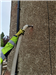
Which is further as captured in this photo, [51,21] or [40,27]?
[40,27]

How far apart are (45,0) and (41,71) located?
294 cm

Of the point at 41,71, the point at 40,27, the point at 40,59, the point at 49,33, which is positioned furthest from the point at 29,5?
the point at 41,71

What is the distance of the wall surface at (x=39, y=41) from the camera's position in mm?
2789

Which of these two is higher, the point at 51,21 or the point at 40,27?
the point at 51,21

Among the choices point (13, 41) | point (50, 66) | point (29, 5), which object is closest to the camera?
point (13, 41)

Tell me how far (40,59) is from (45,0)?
249 centimetres

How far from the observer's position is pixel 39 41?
3057 mm

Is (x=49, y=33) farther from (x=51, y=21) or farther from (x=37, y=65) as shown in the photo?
(x=37, y=65)

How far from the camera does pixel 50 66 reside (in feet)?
8.86

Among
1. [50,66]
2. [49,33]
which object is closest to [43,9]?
[49,33]

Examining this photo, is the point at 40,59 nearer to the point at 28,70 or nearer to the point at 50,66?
the point at 50,66

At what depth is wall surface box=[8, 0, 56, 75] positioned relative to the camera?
279 centimetres

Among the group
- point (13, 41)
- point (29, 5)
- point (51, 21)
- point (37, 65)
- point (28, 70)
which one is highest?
point (29, 5)

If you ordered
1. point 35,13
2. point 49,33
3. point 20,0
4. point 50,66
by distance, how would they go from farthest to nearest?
point 20,0 < point 35,13 < point 49,33 < point 50,66
